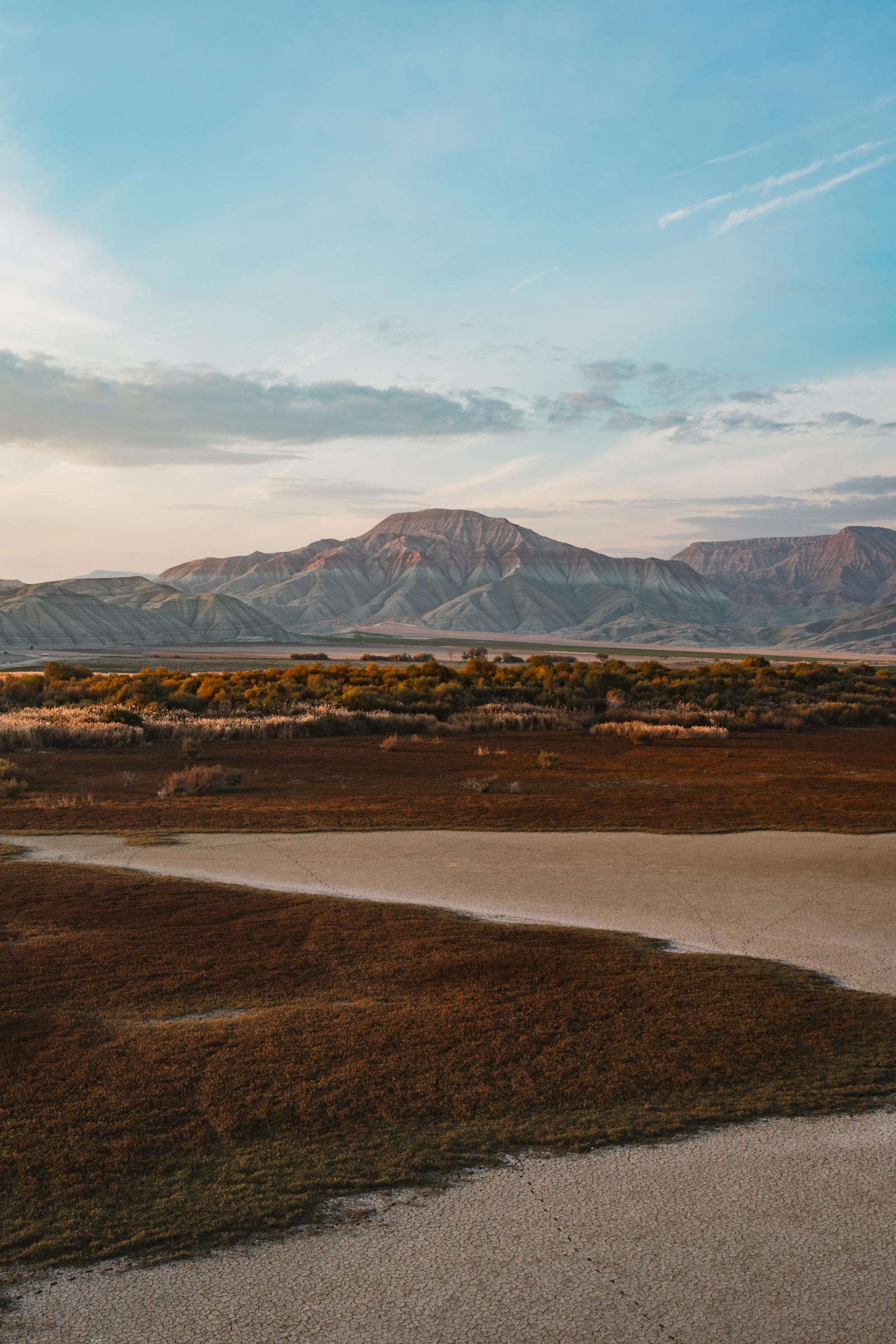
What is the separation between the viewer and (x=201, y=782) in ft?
57.7

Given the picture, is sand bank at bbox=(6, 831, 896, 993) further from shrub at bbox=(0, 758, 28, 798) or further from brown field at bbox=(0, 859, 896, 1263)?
shrub at bbox=(0, 758, 28, 798)

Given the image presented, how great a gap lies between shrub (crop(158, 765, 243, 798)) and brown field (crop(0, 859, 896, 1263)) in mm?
8291

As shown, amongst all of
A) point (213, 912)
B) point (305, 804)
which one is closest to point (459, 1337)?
point (213, 912)

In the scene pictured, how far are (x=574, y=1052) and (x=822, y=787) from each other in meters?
13.5

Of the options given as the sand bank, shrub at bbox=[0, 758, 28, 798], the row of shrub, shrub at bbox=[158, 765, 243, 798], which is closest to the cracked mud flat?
the sand bank

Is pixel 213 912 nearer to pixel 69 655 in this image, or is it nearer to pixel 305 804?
pixel 305 804

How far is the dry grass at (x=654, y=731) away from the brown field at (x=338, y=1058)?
1937 cm

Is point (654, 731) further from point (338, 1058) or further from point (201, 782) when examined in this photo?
point (338, 1058)

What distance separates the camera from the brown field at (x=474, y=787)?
571 inches

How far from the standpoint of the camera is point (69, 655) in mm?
96625

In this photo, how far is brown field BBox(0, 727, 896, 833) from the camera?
1452 cm

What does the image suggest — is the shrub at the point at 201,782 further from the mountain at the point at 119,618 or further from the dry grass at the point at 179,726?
the mountain at the point at 119,618

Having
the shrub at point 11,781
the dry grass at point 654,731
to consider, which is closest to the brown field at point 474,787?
the shrub at point 11,781

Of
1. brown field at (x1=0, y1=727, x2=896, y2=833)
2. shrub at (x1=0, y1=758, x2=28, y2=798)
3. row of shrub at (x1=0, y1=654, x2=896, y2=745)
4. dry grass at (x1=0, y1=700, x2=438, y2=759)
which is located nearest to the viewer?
brown field at (x1=0, y1=727, x2=896, y2=833)
